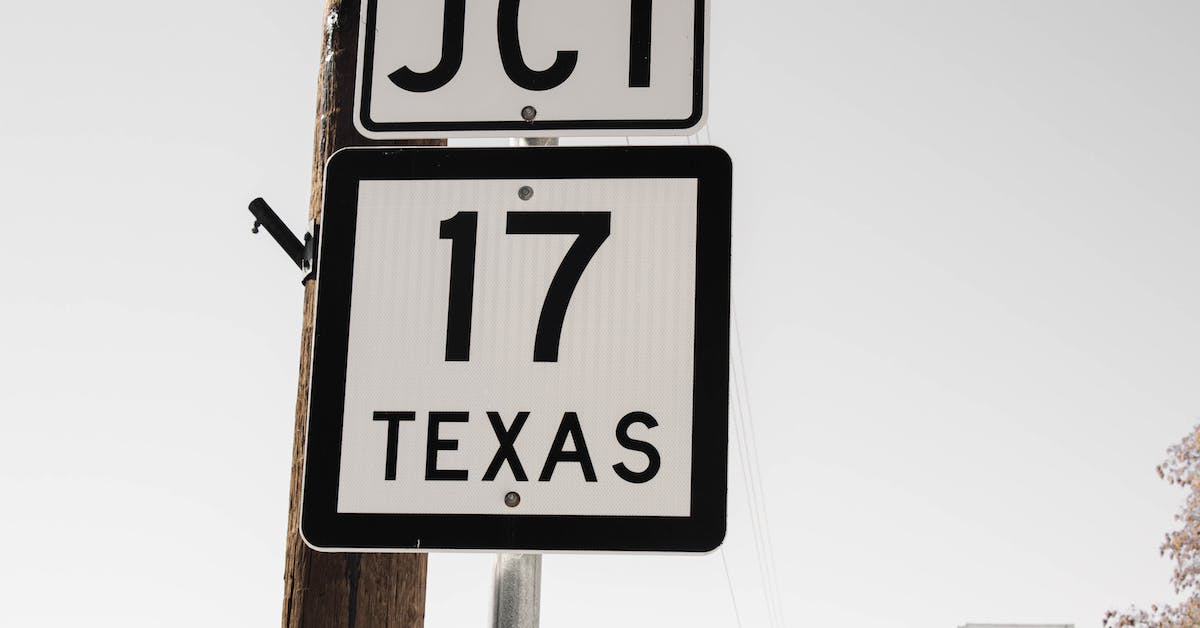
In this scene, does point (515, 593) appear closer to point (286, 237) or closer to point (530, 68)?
point (530, 68)

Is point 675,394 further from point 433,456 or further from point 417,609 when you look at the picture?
point 417,609

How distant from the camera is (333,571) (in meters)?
3.11

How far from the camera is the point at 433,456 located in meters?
2.07

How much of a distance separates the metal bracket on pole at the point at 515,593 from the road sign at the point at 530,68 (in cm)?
68

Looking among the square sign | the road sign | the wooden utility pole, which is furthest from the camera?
the wooden utility pole

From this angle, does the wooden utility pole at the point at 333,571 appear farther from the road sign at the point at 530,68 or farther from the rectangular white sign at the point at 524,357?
Result: the rectangular white sign at the point at 524,357

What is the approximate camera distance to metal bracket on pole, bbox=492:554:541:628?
209cm

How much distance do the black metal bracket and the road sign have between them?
0.77 m

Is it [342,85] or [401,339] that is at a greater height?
[342,85]

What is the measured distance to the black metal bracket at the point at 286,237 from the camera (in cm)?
319

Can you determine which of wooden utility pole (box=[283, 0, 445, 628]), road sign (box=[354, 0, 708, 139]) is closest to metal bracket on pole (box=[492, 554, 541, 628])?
road sign (box=[354, 0, 708, 139])

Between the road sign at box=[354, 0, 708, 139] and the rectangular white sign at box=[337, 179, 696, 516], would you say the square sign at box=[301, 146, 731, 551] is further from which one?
the road sign at box=[354, 0, 708, 139]

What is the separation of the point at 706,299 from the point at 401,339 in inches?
18.0

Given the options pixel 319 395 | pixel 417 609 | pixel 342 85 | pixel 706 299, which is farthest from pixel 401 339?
pixel 342 85
